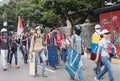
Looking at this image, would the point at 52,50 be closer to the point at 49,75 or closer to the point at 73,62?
the point at 49,75

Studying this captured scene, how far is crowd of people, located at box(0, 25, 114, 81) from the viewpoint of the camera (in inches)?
412

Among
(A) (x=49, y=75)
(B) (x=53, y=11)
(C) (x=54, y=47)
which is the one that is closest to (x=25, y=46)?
(C) (x=54, y=47)

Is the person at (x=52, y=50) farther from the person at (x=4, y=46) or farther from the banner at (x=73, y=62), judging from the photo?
the banner at (x=73, y=62)

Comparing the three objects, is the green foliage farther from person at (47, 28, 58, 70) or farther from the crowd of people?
person at (47, 28, 58, 70)

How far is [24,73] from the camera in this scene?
14016 mm

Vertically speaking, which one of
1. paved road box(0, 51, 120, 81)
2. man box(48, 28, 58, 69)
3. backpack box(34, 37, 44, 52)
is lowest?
paved road box(0, 51, 120, 81)

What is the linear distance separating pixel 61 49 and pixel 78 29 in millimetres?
6239

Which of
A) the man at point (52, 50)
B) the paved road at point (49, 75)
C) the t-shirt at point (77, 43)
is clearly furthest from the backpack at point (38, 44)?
the man at point (52, 50)

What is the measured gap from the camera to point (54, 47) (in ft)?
50.5

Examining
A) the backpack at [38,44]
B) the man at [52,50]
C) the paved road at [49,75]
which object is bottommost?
the paved road at [49,75]

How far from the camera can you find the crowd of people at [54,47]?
1045 centimetres

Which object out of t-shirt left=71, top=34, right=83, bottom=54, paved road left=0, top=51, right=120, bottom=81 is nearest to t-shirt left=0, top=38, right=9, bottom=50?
paved road left=0, top=51, right=120, bottom=81

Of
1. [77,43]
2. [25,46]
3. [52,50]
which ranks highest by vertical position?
[77,43]

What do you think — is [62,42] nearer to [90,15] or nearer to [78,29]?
[78,29]
